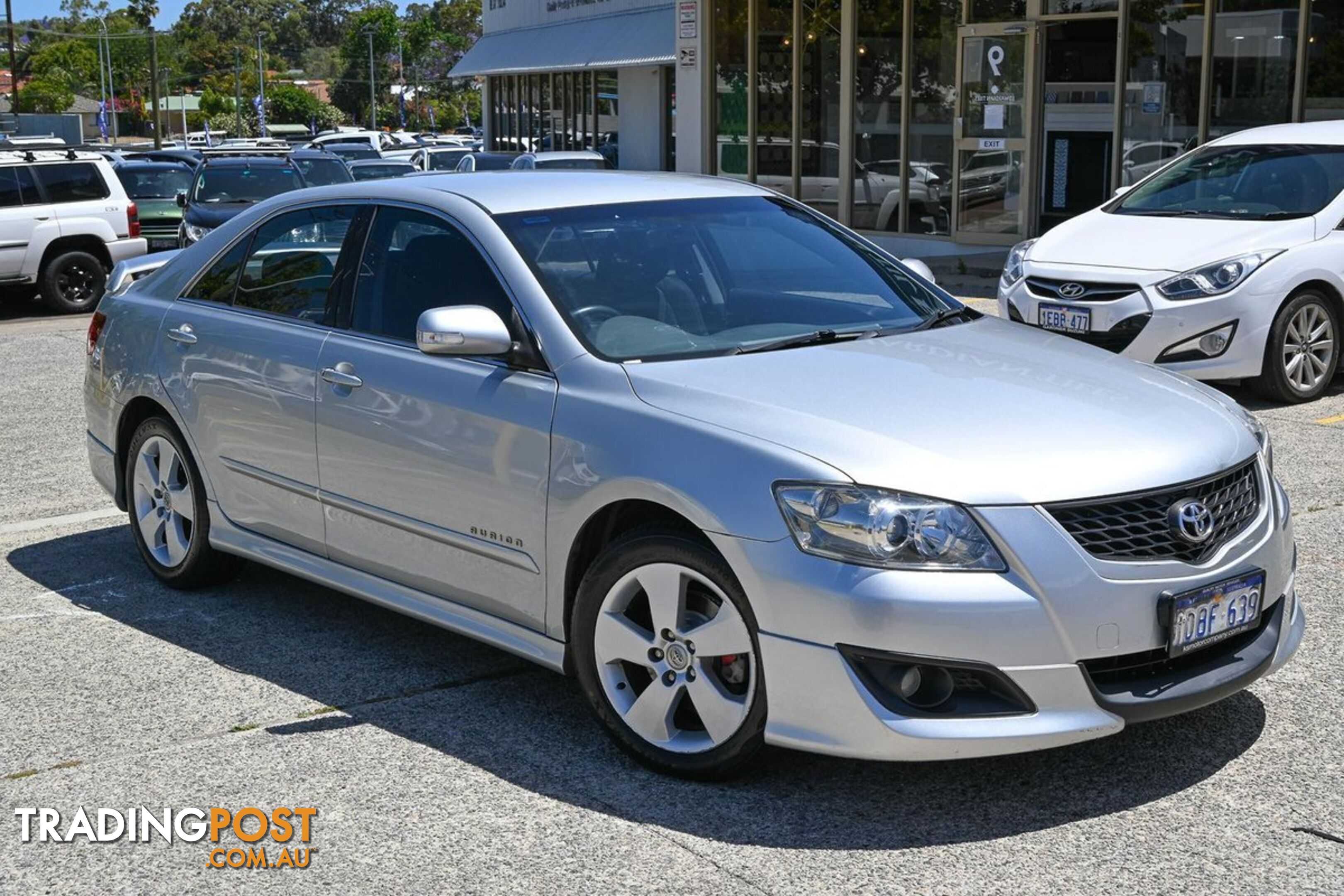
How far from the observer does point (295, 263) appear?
19.3 feet

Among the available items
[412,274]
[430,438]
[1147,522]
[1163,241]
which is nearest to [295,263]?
[412,274]

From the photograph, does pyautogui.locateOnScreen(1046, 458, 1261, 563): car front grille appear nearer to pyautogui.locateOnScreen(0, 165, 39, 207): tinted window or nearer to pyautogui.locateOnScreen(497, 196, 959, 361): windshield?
pyautogui.locateOnScreen(497, 196, 959, 361): windshield

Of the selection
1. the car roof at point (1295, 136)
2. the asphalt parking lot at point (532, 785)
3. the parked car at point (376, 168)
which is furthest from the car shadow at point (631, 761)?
the parked car at point (376, 168)

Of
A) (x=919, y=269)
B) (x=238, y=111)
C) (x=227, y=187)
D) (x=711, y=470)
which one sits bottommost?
(x=711, y=470)

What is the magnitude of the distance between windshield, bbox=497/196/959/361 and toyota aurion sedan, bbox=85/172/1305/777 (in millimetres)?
13

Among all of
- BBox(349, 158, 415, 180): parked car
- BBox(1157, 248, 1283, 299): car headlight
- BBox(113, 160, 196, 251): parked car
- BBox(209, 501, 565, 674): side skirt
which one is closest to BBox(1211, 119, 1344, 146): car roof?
BBox(1157, 248, 1283, 299): car headlight

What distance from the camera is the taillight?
263 inches

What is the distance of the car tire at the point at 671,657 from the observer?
13.4ft

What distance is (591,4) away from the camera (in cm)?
3631

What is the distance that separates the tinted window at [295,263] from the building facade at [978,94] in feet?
43.4

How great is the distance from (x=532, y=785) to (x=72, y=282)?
15.4 metres

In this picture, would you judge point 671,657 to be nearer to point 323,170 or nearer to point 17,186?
point 17,186

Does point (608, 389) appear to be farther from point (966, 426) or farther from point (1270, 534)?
point (1270, 534)

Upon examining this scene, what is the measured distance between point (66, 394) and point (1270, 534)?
Answer: 9319mm
